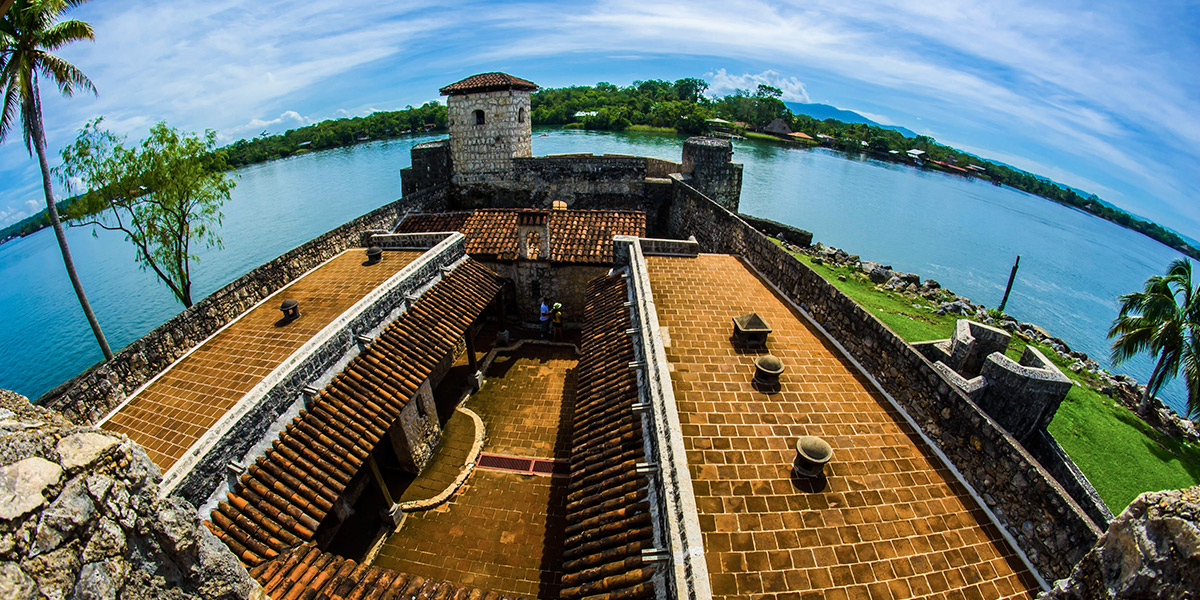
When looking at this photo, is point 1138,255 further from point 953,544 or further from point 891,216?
point 953,544

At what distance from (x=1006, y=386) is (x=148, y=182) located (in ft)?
87.1

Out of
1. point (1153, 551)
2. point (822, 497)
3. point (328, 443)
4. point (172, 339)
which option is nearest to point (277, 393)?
point (328, 443)

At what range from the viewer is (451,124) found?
23.7 metres

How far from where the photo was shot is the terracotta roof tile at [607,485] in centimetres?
555

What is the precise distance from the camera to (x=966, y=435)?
6.35 m

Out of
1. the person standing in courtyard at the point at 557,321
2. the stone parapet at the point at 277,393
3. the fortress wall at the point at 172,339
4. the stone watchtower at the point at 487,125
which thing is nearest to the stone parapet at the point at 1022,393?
the person standing in courtyard at the point at 557,321

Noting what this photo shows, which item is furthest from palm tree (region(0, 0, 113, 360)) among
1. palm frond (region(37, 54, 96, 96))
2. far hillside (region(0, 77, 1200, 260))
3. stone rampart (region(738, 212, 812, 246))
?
far hillside (region(0, 77, 1200, 260))

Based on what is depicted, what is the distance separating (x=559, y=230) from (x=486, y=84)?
396 inches

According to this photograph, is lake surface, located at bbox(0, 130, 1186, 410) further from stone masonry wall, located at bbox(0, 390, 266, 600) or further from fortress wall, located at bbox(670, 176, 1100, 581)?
fortress wall, located at bbox(670, 176, 1100, 581)

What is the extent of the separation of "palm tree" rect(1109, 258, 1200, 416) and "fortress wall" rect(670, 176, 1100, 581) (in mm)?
14243

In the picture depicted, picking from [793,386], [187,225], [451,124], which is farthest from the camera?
[451,124]

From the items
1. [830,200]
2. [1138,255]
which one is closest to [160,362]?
[830,200]

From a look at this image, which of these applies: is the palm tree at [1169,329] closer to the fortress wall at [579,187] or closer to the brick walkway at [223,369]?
the fortress wall at [579,187]

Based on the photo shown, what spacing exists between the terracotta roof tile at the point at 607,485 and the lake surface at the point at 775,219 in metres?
28.3
